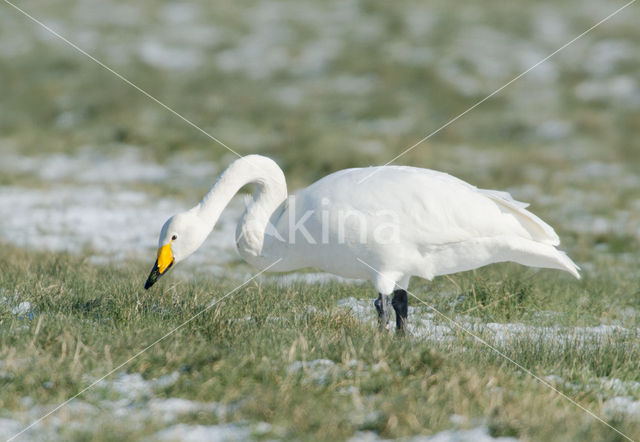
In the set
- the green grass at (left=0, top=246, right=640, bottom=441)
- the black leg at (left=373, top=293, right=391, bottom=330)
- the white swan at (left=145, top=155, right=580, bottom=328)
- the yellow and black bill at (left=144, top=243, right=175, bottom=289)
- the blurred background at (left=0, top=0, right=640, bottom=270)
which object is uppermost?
the blurred background at (left=0, top=0, right=640, bottom=270)

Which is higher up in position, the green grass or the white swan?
the white swan

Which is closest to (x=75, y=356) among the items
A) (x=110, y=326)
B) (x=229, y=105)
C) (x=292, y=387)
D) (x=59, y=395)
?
(x=59, y=395)

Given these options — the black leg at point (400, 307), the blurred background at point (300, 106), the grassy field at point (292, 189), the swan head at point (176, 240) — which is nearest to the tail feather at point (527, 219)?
the grassy field at point (292, 189)

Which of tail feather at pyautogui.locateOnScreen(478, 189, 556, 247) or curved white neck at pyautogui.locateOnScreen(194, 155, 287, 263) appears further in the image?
curved white neck at pyautogui.locateOnScreen(194, 155, 287, 263)

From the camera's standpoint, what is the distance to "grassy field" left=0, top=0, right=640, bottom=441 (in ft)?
14.0

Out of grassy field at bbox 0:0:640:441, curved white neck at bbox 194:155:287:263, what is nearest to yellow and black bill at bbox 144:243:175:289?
grassy field at bbox 0:0:640:441

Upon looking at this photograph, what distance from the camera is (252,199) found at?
631 centimetres

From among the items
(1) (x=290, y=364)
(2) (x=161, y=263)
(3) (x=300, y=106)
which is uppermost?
(3) (x=300, y=106)

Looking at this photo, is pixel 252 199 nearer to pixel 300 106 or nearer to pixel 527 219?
pixel 527 219

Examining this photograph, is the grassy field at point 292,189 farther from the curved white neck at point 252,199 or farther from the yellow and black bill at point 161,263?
the curved white neck at point 252,199

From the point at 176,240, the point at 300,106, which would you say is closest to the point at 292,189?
the point at 176,240

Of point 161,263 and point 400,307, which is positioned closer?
point 161,263

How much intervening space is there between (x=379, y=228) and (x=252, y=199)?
1.29m

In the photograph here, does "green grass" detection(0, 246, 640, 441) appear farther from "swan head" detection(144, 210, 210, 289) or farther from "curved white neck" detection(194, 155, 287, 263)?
"curved white neck" detection(194, 155, 287, 263)
